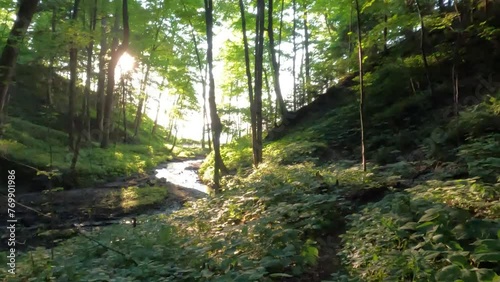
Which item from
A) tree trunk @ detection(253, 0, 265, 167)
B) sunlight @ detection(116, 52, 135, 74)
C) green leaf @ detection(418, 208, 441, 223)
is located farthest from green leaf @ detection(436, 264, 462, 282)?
sunlight @ detection(116, 52, 135, 74)

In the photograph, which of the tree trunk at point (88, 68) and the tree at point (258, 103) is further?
the tree trunk at point (88, 68)

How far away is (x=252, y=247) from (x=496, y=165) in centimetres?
332

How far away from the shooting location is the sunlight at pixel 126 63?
20.3m

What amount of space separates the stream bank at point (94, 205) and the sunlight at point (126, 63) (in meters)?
6.96

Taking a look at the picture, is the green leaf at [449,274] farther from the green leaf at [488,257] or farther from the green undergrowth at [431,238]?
the green leaf at [488,257]

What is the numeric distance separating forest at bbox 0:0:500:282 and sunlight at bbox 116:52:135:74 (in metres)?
0.22

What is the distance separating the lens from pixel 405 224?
426cm

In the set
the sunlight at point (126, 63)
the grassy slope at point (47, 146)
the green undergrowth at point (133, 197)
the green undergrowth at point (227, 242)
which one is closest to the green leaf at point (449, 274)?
the green undergrowth at point (227, 242)

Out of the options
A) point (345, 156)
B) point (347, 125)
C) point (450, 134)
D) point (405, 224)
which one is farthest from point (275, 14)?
point (405, 224)

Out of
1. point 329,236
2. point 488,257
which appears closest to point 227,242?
point 329,236

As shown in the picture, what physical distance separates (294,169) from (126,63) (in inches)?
619

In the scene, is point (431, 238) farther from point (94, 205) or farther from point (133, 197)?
point (133, 197)

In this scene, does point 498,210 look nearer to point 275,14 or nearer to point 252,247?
point 252,247

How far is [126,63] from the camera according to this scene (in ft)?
72.4
